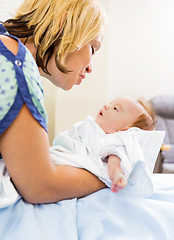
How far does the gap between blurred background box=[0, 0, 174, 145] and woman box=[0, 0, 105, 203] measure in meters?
2.39

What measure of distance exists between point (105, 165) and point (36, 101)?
389 mm

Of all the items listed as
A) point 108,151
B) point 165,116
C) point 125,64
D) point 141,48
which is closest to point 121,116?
point 108,151

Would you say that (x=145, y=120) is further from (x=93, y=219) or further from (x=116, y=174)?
(x=93, y=219)

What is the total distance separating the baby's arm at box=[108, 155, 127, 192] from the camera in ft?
2.88

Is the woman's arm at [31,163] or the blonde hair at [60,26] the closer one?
the woman's arm at [31,163]

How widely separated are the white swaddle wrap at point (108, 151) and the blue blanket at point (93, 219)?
6 centimetres

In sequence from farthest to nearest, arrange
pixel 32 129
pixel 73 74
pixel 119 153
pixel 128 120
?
pixel 128 120
pixel 73 74
pixel 119 153
pixel 32 129

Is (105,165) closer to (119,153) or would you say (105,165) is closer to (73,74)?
(119,153)

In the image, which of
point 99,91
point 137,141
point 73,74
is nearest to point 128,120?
point 137,141

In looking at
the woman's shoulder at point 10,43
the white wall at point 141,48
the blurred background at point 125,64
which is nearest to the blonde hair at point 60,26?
Result: the woman's shoulder at point 10,43

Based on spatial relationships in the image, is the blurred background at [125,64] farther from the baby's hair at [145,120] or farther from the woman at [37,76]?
the woman at [37,76]

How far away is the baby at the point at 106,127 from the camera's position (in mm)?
1053

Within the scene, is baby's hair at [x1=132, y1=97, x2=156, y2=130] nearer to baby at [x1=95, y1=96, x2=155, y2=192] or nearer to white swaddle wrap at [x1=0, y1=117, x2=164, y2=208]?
baby at [x1=95, y1=96, x2=155, y2=192]

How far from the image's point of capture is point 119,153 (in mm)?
986
